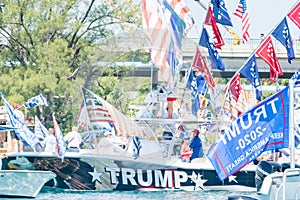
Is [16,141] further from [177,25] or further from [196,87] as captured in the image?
[177,25]

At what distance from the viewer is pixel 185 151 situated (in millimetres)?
24938

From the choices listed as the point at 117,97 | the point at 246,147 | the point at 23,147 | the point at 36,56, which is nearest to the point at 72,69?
the point at 36,56

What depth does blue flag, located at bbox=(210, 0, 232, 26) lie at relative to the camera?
25562 mm

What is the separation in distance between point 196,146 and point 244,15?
5.22 metres

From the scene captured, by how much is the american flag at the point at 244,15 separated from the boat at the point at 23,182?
7.24m

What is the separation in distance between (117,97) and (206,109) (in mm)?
2499

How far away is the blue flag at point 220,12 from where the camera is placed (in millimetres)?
25562

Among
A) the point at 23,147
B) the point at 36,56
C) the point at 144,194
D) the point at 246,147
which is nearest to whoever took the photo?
the point at 246,147

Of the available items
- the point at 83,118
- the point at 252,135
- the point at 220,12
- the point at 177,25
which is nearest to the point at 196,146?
the point at 83,118

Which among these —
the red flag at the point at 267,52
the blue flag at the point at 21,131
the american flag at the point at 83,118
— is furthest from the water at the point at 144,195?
the red flag at the point at 267,52

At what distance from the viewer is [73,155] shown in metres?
25.6

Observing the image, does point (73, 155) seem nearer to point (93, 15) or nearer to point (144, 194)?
point (144, 194)

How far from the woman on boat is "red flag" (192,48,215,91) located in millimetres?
1736

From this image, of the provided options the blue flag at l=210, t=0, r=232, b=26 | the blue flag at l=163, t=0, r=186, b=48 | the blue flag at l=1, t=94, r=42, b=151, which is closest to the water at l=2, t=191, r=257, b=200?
the blue flag at l=1, t=94, r=42, b=151
